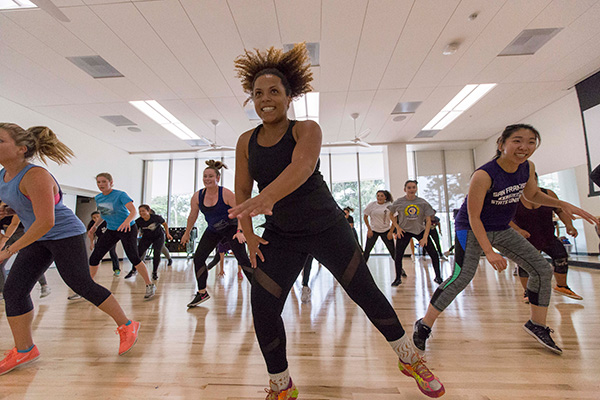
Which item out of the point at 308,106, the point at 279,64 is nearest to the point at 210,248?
the point at 279,64

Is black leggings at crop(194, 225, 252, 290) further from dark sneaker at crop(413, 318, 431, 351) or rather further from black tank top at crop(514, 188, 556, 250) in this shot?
black tank top at crop(514, 188, 556, 250)

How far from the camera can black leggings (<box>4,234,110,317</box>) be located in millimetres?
1652

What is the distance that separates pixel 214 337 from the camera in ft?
6.70

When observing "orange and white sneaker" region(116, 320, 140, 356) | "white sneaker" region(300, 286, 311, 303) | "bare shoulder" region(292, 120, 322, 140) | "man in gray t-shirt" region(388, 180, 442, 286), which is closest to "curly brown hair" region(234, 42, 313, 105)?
"bare shoulder" region(292, 120, 322, 140)

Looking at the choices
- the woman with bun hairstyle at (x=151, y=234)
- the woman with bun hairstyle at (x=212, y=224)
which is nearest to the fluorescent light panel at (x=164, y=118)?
the woman with bun hairstyle at (x=151, y=234)

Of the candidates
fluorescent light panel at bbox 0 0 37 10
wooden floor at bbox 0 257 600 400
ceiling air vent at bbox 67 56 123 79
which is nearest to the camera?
wooden floor at bbox 0 257 600 400

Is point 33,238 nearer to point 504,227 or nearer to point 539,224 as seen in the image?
point 504,227

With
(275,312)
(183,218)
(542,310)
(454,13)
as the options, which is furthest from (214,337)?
(183,218)

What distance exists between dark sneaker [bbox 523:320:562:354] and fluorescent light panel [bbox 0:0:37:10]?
5357 millimetres

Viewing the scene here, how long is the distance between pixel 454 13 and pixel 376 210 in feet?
9.10

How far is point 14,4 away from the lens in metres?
3.18

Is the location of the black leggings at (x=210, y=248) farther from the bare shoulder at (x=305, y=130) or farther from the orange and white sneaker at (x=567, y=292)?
the orange and white sneaker at (x=567, y=292)

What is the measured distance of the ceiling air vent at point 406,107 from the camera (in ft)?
19.9

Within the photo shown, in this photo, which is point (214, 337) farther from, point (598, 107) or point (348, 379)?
point (598, 107)
